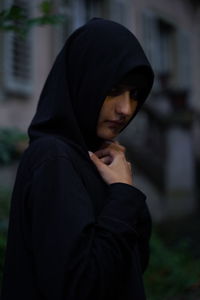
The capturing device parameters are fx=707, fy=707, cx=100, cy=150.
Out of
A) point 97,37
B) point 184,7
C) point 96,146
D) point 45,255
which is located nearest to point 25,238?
point 45,255

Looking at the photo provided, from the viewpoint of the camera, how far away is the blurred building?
952 centimetres

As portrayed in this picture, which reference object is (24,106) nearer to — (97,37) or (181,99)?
(181,99)

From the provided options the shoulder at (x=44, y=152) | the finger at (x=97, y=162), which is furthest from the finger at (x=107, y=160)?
the shoulder at (x=44, y=152)

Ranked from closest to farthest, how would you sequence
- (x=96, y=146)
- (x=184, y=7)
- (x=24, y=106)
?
(x=96, y=146), (x=24, y=106), (x=184, y=7)

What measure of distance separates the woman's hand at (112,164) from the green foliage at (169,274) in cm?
277

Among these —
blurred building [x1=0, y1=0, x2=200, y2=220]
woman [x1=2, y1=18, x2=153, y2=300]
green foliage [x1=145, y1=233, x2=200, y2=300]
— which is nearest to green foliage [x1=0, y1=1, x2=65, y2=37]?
woman [x1=2, y1=18, x2=153, y2=300]

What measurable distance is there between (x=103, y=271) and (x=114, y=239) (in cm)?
9

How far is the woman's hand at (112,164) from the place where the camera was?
205 centimetres

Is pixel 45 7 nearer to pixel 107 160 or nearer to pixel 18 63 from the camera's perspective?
pixel 107 160

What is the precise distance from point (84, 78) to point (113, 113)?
0.46 feet

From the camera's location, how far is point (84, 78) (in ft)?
6.63

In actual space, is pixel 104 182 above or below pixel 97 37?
below

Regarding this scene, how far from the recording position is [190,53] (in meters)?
15.8

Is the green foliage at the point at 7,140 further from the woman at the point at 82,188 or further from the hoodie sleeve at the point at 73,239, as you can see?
the hoodie sleeve at the point at 73,239
